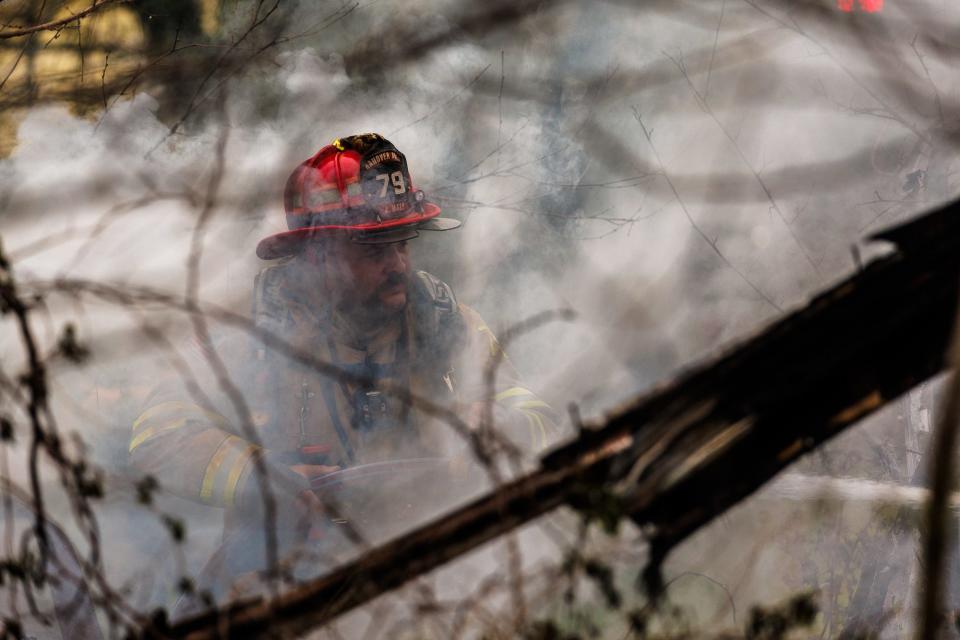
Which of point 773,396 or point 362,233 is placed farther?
point 362,233

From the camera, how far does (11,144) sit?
786 centimetres

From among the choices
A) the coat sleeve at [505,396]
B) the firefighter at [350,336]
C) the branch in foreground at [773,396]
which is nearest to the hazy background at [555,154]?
the coat sleeve at [505,396]

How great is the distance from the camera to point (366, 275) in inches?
199

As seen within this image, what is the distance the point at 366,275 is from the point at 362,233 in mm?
233

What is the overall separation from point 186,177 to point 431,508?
5.13m

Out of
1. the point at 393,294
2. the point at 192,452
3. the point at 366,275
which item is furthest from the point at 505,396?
the point at 192,452

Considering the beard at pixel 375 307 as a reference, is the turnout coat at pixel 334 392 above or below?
below

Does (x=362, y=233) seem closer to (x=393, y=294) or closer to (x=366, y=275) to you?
(x=366, y=275)

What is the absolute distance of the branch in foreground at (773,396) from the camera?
181 cm

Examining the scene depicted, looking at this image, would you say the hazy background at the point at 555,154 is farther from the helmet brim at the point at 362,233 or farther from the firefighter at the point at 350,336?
the firefighter at the point at 350,336

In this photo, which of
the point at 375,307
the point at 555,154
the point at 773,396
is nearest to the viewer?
the point at 773,396

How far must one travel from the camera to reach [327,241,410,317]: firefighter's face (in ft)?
16.5

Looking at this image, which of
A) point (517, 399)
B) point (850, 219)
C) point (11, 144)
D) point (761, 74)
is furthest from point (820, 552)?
point (11, 144)

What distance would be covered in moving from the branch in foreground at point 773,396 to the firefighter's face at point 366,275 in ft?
10.8
